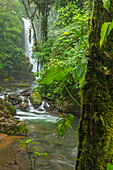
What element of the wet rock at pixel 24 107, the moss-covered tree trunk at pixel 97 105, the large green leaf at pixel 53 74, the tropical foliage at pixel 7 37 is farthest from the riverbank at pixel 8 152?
the tropical foliage at pixel 7 37

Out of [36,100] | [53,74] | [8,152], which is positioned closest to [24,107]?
[36,100]

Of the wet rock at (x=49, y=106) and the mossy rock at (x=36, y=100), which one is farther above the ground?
the mossy rock at (x=36, y=100)

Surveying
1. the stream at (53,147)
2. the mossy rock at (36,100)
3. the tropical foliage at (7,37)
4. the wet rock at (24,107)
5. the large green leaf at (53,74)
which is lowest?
the stream at (53,147)

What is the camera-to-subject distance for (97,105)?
1.21 m

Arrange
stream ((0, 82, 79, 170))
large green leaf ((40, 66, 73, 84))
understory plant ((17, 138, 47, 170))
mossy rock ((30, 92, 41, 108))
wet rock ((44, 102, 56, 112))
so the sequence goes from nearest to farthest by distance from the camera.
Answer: large green leaf ((40, 66, 73, 84))
understory plant ((17, 138, 47, 170))
stream ((0, 82, 79, 170))
wet rock ((44, 102, 56, 112))
mossy rock ((30, 92, 41, 108))

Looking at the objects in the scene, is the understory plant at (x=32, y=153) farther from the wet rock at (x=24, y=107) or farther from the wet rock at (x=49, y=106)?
the wet rock at (x=24, y=107)

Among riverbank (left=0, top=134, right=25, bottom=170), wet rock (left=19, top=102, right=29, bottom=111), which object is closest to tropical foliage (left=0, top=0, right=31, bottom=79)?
wet rock (left=19, top=102, right=29, bottom=111)

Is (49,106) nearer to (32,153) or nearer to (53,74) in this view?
(32,153)

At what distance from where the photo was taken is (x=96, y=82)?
1240 mm

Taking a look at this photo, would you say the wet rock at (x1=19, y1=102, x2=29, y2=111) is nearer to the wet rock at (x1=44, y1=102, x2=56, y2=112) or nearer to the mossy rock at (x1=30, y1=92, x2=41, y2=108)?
the mossy rock at (x1=30, y1=92, x2=41, y2=108)

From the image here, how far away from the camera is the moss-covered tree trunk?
3.90 ft

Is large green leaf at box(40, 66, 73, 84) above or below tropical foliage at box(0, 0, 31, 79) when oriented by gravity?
below

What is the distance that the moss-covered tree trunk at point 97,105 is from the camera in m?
1.19

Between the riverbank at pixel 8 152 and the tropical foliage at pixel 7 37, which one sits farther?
the tropical foliage at pixel 7 37
